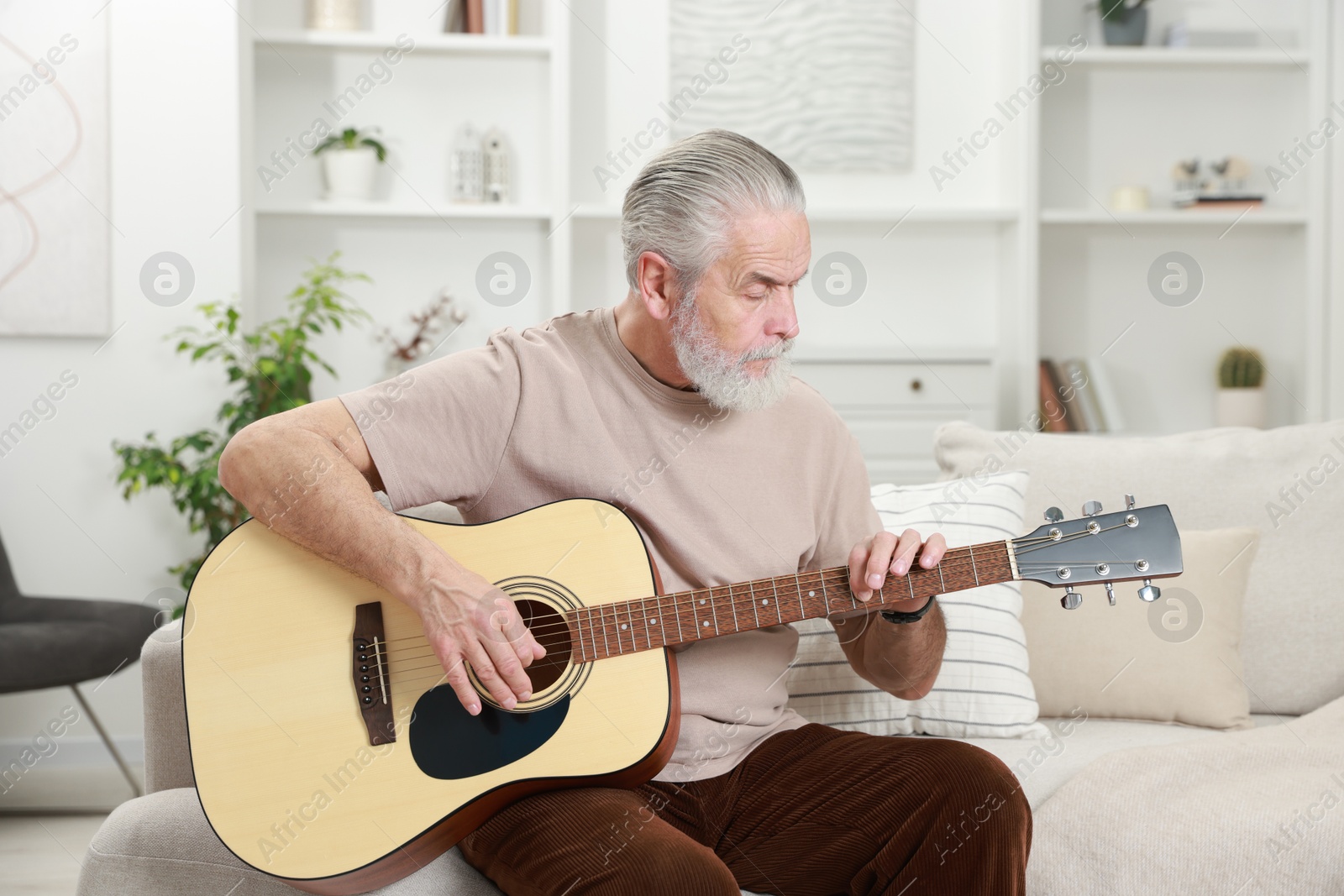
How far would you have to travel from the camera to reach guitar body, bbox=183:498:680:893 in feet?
3.79

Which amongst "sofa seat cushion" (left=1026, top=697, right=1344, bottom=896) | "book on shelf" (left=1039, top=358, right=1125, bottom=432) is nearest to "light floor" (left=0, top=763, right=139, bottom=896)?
"sofa seat cushion" (left=1026, top=697, right=1344, bottom=896)

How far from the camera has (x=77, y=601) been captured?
279 cm

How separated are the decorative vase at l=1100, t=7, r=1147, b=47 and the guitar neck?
2955 mm

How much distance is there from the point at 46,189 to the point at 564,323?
7.77 ft

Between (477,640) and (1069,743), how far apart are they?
989 mm

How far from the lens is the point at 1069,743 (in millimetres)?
1642

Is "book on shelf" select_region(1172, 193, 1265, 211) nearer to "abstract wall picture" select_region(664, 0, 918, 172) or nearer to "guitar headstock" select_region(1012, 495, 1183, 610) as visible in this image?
"abstract wall picture" select_region(664, 0, 918, 172)

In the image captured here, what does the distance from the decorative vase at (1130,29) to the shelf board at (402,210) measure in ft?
6.52

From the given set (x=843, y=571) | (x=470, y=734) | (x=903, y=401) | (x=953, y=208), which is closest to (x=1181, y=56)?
(x=953, y=208)

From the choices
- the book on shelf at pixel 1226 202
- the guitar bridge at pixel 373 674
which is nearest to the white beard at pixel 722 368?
the guitar bridge at pixel 373 674

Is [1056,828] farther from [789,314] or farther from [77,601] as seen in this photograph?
[77,601]

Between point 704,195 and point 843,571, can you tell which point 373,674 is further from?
point 704,195

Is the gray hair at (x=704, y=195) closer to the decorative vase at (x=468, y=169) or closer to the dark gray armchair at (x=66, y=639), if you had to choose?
the dark gray armchair at (x=66, y=639)

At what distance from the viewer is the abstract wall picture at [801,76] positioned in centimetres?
349
